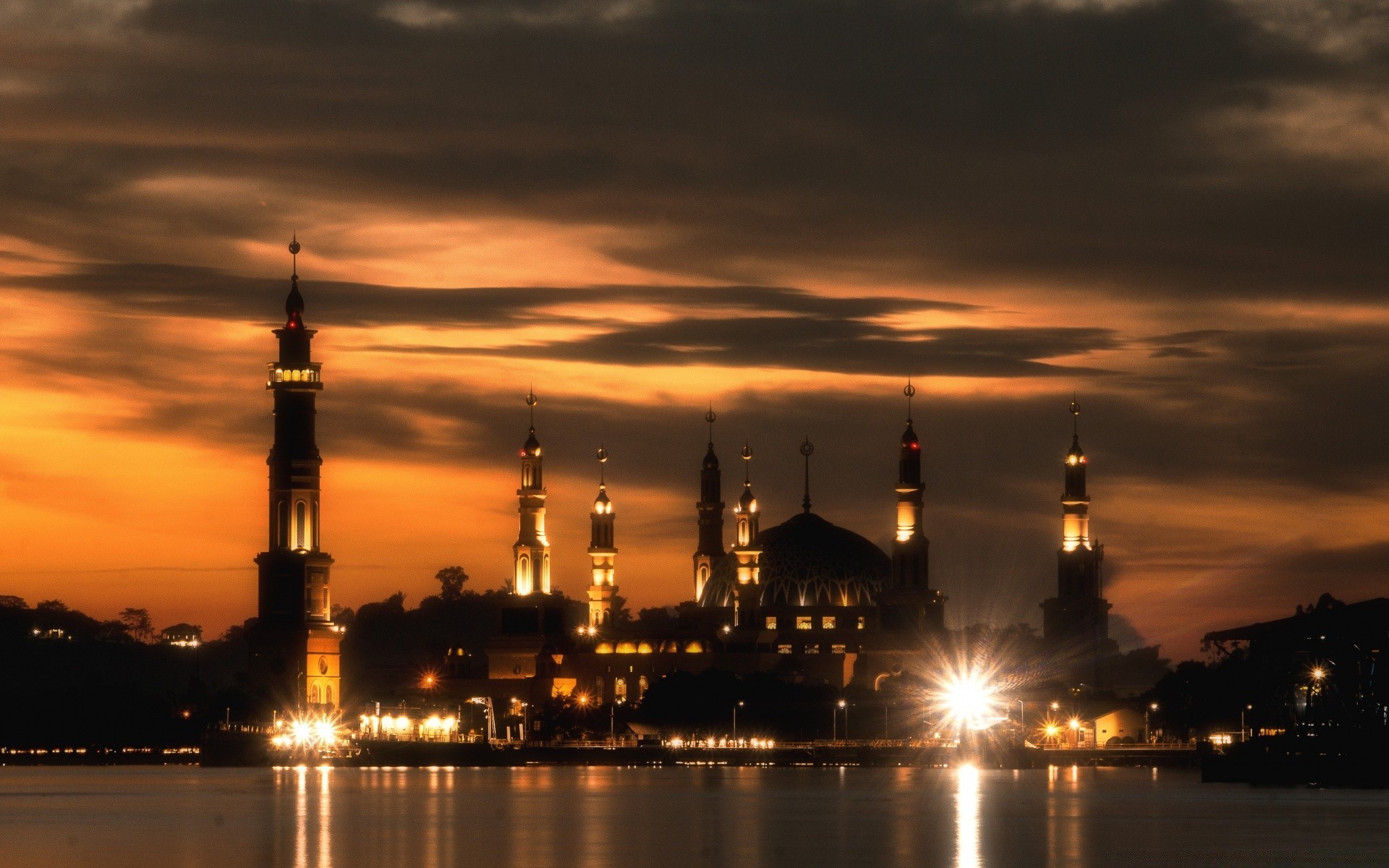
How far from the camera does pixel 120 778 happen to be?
177 m

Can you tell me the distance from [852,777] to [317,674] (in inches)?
1743

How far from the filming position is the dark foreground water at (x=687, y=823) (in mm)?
80812

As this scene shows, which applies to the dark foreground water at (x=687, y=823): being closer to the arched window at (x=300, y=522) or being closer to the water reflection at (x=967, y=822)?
the water reflection at (x=967, y=822)

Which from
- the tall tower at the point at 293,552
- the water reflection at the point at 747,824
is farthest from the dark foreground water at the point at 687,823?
the tall tower at the point at 293,552

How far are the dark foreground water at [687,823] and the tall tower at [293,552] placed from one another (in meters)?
27.3

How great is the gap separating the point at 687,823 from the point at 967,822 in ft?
→ 34.3

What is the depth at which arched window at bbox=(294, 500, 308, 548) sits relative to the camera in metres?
183

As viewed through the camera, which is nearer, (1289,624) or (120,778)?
(1289,624)

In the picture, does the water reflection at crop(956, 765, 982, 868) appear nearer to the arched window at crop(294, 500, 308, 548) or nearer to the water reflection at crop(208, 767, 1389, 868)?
the water reflection at crop(208, 767, 1389, 868)

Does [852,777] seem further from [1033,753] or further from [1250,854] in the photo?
[1250,854]

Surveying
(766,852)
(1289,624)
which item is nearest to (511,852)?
(766,852)

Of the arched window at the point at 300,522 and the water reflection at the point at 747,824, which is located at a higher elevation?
the arched window at the point at 300,522

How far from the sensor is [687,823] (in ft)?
329

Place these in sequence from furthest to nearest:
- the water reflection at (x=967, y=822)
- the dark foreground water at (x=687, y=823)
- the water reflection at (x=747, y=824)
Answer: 1. the dark foreground water at (x=687, y=823)
2. the water reflection at (x=747, y=824)
3. the water reflection at (x=967, y=822)
